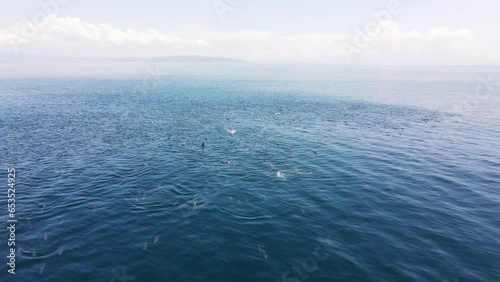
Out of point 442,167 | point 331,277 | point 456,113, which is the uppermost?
point 456,113

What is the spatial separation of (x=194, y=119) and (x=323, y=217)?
194ft

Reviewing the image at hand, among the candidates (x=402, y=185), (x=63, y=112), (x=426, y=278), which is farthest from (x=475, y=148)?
(x=63, y=112)

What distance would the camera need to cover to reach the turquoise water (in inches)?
1063

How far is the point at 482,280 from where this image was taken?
25609 mm

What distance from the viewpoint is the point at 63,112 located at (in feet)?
299

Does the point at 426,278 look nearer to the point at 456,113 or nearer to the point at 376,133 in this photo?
the point at 376,133

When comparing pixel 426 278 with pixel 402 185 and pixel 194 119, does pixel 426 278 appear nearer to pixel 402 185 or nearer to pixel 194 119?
pixel 402 185

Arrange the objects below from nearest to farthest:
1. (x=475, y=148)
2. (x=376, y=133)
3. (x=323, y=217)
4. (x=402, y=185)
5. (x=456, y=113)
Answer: (x=323, y=217)
(x=402, y=185)
(x=475, y=148)
(x=376, y=133)
(x=456, y=113)

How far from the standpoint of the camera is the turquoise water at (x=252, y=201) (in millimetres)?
27000

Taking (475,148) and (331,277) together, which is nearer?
(331,277)

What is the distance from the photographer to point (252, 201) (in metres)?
38.8

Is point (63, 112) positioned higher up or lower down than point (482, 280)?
higher up

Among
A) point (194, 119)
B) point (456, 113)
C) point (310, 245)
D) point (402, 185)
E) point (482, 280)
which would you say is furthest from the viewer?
point (456, 113)

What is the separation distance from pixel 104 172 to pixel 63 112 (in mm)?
57925
